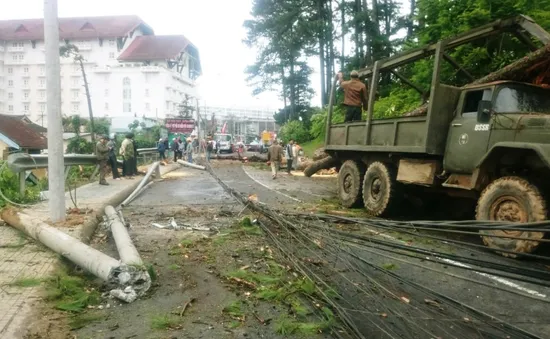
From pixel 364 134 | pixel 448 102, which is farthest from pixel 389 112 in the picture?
pixel 448 102

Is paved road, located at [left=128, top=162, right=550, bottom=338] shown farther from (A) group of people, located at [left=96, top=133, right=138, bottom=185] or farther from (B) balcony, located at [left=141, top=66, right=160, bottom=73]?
(B) balcony, located at [left=141, top=66, right=160, bottom=73]

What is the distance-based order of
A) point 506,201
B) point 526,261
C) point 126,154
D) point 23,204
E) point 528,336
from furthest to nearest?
Answer: point 126,154 → point 23,204 → point 506,201 → point 526,261 → point 528,336

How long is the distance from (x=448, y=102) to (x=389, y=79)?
20.1 m

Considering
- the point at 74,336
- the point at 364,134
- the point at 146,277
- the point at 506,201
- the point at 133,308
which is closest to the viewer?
the point at 74,336

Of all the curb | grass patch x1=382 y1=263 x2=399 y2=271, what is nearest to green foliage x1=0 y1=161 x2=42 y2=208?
the curb

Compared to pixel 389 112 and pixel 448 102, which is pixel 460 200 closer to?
pixel 448 102

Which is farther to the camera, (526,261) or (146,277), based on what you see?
(526,261)

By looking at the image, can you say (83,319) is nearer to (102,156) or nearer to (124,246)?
(124,246)

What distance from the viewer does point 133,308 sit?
4.12 metres

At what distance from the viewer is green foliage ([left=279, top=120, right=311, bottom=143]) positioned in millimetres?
40375

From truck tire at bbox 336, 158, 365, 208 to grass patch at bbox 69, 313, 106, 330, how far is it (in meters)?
7.06

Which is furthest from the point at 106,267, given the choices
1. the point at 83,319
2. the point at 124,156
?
the point at 124,156

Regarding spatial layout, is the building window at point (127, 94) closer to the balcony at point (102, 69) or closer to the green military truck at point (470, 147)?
the balcony at point (102, 69)

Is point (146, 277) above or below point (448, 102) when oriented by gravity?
below
